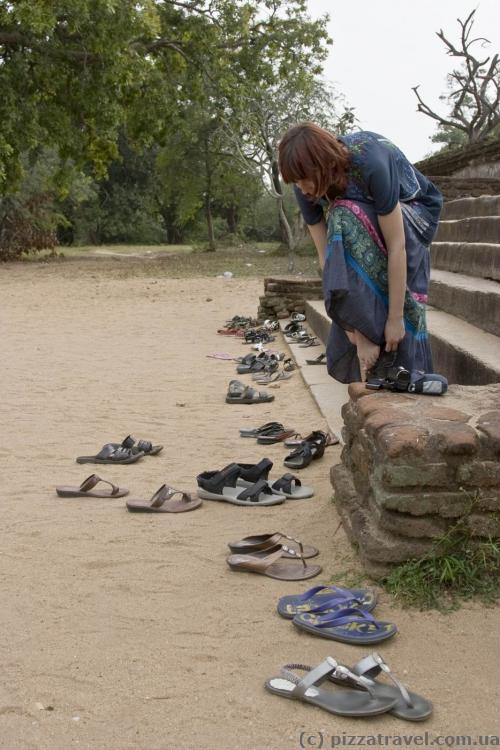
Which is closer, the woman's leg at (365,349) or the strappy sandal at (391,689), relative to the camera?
the strappy sandal at (391,689)

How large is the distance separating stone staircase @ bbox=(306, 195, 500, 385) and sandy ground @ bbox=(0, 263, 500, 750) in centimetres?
100

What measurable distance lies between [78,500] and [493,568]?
225 centimetres

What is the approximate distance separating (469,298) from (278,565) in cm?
370

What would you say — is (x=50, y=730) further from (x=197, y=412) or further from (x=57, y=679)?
(x=197, y=412)

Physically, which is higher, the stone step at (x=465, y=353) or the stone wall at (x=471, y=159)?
the stone wall at (x=471, y=159)

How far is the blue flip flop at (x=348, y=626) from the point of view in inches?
105

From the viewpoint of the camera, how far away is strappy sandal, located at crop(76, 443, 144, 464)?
16.7 ft

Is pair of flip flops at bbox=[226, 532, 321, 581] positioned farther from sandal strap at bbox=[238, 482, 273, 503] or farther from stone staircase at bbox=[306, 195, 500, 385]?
stone staircase at bbox=[306, 195, 500, 385]

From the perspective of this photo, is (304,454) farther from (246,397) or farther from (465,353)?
(246,397)

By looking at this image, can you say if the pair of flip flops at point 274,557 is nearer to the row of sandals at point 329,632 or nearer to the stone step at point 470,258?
the row of sandals at point 329,632

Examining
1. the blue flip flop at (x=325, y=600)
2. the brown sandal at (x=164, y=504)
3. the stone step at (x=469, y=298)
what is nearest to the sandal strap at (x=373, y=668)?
the blue flip flop at (x=325, y=600)

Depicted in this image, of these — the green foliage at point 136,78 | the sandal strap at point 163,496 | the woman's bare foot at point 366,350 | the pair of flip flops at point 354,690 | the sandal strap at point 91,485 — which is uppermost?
the green foliage at point 136,78

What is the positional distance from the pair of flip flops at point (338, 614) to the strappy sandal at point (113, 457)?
7.60 feet

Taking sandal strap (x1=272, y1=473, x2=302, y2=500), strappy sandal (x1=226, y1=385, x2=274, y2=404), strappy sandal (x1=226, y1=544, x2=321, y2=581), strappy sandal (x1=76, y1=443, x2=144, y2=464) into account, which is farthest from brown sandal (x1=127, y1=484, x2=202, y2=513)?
strappy sandal (x1=226, y1=385, x2=274, y2=404)
